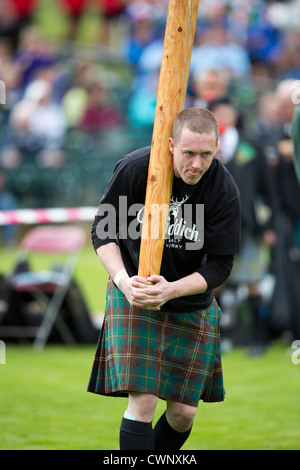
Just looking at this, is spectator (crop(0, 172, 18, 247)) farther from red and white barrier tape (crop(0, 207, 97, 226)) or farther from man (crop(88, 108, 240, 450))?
man (crop(88, 108, 240, 450))

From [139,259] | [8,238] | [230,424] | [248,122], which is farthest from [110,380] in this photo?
[8,238]

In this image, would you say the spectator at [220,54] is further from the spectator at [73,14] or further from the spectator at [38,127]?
the spectator at [73,14]

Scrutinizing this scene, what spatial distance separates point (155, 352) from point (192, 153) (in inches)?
31.9

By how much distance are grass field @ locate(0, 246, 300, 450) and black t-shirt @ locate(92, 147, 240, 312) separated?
48.4 inches

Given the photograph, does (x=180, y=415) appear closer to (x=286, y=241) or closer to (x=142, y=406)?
(x=142, y=406)

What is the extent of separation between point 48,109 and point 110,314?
8707mm

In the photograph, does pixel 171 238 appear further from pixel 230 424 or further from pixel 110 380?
pixel 230 424

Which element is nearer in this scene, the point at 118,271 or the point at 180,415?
the point at 118,271

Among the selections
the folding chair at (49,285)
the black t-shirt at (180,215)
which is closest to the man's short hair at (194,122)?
the black t-shirt at (180,215)

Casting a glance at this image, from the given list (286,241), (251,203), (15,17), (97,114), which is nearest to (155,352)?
(251,203)

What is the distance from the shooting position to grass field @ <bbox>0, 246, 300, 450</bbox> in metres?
4.33

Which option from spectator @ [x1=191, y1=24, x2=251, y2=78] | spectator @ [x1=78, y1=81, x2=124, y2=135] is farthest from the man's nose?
spectator @ [x1=78, y1=81, x2=124, y2=135]

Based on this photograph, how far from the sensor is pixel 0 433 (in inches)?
173

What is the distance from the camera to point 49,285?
7.06 meters
